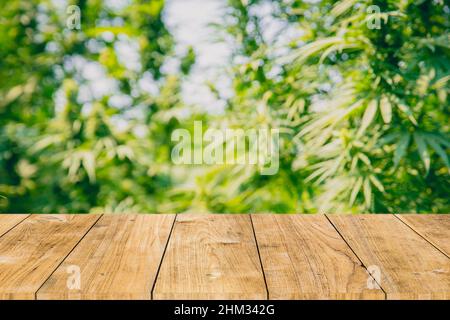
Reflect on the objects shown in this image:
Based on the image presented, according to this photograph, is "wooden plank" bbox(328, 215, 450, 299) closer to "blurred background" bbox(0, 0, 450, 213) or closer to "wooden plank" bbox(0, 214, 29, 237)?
"blurred background" bbox(0, 0, 450, 213)

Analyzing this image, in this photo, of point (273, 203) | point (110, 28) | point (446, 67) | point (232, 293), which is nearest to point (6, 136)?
point (110, 28)

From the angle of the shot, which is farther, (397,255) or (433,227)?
(433,227)

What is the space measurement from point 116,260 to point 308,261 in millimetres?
371

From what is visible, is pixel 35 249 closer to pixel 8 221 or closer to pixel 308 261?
pixel 8 221

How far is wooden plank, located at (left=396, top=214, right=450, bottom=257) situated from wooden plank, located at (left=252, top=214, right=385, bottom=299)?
0.66 feet

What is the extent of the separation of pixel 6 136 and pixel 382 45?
218 centimetres

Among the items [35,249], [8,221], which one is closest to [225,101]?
[8,221]

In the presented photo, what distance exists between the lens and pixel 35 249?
1.24 meters

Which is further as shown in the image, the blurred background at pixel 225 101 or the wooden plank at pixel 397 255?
the blurred background at pixel 225 101

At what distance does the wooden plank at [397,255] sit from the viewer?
1.01 m

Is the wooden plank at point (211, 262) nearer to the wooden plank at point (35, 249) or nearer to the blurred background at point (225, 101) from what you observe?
the wooden plank at point (35, 249)

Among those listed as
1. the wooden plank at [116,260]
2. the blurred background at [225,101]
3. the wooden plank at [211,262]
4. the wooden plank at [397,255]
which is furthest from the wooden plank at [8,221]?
the blurred background at [225,101]

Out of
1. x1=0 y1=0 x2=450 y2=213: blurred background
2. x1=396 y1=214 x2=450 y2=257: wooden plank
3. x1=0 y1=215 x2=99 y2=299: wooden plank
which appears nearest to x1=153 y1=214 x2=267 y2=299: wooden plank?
x1=0 y1=215 x2=99 y2=299: wooden plank

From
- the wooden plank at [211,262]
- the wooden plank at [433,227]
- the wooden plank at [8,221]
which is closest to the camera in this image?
the wooden plank at [211,262]
